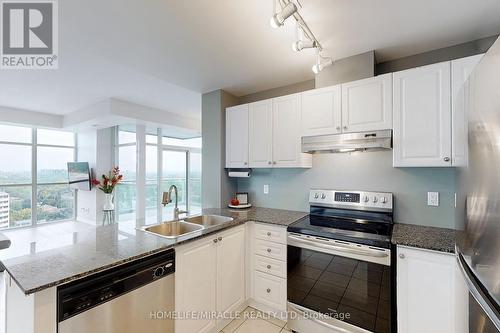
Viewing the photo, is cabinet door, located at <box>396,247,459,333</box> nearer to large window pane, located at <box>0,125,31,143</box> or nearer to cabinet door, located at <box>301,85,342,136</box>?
cabinet door, located at <box>301,85,342,136</box>

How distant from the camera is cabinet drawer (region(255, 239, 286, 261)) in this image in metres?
2.10

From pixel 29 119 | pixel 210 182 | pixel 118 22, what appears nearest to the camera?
pixel 118 22

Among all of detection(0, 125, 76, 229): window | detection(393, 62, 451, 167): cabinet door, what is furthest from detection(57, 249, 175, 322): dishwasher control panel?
detection(0, 125, 76, 229): window

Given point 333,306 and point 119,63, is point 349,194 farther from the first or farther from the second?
point 119,63

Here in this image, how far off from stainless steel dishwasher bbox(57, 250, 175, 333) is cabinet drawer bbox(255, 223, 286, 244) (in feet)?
3.13

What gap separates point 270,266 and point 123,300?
1.32m

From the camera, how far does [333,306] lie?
1767mm

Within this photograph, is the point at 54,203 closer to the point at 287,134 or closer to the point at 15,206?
the point at 15,206

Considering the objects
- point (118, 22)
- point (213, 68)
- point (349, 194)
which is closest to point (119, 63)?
point (118, 22)

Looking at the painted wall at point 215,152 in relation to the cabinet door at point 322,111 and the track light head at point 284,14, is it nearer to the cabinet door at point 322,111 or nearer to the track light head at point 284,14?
the cabinet door at point 322,111

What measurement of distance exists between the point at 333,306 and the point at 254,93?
8.53ft

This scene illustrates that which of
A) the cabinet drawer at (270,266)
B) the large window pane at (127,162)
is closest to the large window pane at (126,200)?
the large window pane at (127,162)

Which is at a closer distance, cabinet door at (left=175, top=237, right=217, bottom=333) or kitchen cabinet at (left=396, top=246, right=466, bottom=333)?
kitchen cabinet at (left=396, top=246, right=466, bottom=333)

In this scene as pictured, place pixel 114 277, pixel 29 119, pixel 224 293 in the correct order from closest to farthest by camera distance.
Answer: pixel 114 277
pixel 224 293
pixel 29 119
